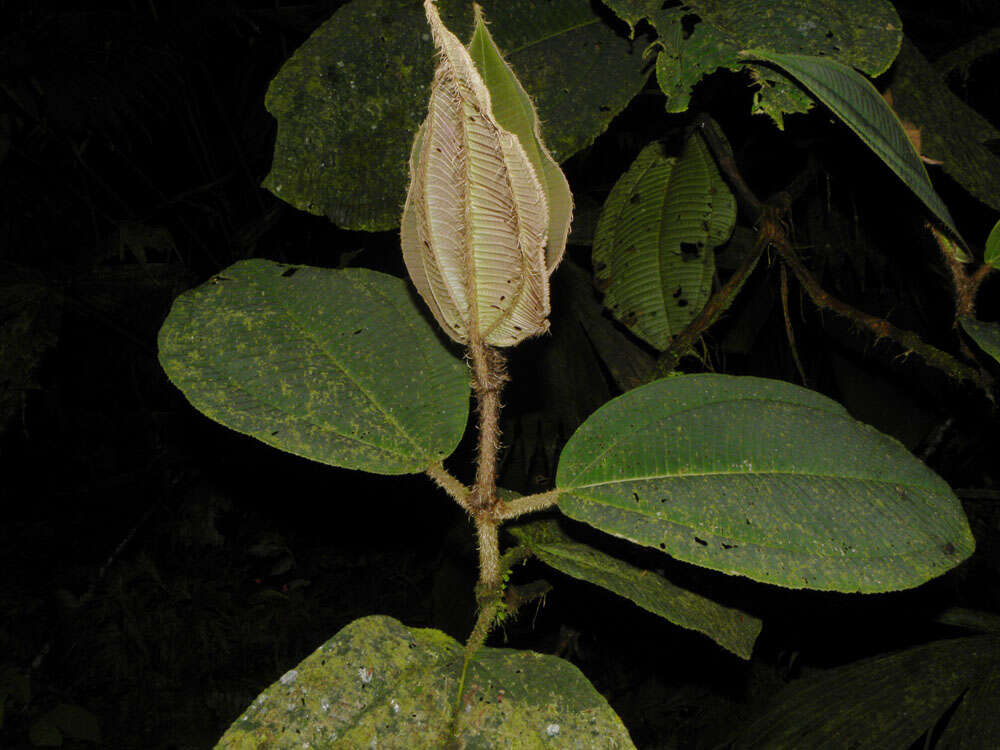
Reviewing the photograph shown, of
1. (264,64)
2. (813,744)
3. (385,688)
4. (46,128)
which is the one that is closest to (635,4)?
(385,688)

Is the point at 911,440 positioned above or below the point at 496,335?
below

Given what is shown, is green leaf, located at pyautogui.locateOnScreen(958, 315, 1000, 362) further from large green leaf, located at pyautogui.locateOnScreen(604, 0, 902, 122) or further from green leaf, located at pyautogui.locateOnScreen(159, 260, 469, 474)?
green leaf, located at pyautogui.locateOnScreen(159, 260, 469, 474)

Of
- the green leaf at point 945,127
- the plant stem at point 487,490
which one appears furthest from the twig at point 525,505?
the green leaf at point 945,127

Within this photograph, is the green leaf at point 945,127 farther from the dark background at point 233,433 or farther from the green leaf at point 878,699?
the green leaf at point 878,699

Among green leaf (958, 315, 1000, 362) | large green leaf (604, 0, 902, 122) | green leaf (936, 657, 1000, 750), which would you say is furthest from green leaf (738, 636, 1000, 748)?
large green leaf (604, 0, 902, 122)

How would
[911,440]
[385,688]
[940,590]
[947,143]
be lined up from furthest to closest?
[911,440] < [940,590] < [947,143] < [385,688]

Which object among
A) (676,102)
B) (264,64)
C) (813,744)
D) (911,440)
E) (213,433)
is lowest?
(213,433)

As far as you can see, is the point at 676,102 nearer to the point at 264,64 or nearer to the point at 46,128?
the point at 264,64
